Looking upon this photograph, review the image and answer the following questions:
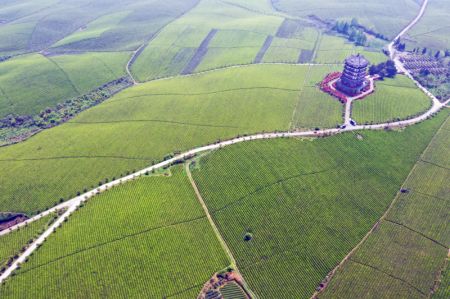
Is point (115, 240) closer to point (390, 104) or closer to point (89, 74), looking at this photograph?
point (390, 104)

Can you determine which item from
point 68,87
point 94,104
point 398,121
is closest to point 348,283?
point 398,121

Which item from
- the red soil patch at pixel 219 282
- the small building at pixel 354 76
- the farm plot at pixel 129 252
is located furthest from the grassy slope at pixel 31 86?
the small building at pixel 354 76

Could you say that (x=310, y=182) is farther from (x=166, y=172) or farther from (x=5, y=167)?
(x=5, y=167)


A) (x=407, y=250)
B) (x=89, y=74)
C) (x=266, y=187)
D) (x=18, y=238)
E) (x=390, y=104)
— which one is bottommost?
(x=407, y=250)

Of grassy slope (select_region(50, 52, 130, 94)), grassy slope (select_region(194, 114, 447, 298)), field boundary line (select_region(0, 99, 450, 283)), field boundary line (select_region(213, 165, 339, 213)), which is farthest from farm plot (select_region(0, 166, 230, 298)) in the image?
grassy slope (select_region(50, 52, 130, 94))

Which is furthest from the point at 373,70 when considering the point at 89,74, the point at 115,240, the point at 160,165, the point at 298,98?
the point at 89,74

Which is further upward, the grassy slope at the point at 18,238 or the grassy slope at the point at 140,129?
the grassy slope at the point at 140,129

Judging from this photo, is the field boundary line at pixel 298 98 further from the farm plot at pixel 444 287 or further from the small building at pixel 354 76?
the farm plot at pixel 444 287
